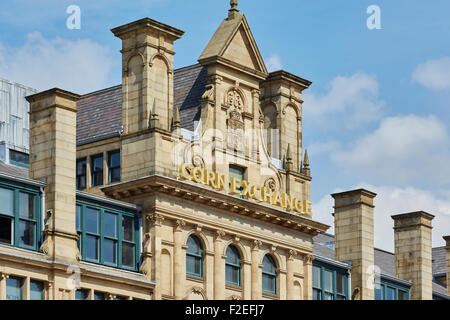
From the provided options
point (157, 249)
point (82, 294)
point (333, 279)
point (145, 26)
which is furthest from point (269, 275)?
point (145, 26)

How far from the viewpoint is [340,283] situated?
3263 inches

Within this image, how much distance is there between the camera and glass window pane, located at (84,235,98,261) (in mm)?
66812

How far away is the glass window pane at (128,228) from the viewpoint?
6938cm

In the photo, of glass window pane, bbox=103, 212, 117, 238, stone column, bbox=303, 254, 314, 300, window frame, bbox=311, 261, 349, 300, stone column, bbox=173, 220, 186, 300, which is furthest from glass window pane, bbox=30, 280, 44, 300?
window frame, bbox=311, 261, 349, 300

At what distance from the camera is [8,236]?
207ft

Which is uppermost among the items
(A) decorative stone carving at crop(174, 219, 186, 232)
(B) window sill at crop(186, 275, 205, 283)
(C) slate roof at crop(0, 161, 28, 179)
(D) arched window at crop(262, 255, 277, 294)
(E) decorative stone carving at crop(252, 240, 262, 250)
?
(C) slate roof at crop(0, 161, 28, 179)

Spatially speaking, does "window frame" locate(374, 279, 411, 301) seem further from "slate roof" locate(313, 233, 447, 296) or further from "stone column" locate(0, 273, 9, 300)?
"stone column" locate(0, 273, 9, 300)

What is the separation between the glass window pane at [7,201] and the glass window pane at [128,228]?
7271 millimetres

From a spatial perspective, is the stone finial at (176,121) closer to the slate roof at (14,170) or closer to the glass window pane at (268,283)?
the slate roof at (14,170)

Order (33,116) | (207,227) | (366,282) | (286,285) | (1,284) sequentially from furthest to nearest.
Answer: (366,282)
(286,285)
(207,227)
(33,116)
(1,284)

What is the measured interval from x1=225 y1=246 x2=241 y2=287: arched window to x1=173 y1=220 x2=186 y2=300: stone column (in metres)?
3.62

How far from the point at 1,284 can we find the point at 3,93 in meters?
24.7

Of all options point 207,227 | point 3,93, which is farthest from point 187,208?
point 3,93

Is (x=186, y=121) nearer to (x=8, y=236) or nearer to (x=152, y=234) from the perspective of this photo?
(x=152, y=234)
